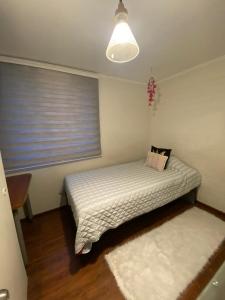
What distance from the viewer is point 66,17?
1.29 m

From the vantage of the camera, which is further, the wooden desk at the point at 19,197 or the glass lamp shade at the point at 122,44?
the wooden desk at the point at 19,197

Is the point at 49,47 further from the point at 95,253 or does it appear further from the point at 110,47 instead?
the point at 95,253

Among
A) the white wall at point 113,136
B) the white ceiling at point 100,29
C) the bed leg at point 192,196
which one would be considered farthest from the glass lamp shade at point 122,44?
the bed leg at point 192,196

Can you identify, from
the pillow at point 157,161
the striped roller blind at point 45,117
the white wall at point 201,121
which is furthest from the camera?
the pillow at point 157,161

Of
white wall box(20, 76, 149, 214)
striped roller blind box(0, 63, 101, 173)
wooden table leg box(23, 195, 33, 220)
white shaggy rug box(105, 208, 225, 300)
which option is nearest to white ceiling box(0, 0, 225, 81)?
striped roller blind box(0, 63, 101, 173)

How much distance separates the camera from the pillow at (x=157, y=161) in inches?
99.3

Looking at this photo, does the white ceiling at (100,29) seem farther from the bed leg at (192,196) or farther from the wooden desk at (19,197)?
the bed leg at (192,196)

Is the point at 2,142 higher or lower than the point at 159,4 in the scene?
lower

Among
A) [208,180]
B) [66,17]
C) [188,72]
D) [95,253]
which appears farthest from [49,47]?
[208,180]

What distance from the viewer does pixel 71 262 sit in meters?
1.54

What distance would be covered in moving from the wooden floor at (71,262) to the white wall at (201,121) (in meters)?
0.80

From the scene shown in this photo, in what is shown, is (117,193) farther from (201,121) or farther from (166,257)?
(201,121)

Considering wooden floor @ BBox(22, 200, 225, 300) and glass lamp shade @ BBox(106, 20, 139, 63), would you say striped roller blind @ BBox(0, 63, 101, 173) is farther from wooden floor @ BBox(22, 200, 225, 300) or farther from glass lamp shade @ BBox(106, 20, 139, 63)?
glass lamp shade @ BBox(106, 20, 139, 63)

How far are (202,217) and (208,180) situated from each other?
0.61 meters
